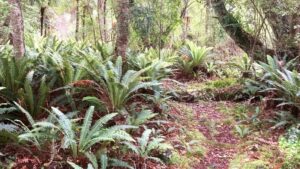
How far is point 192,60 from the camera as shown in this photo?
11766 millimetres

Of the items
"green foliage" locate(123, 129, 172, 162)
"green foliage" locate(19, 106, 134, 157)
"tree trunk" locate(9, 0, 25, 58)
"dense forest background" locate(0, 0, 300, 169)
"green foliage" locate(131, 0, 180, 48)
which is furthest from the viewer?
"green foliage" locate(131, 0, 180, 48)

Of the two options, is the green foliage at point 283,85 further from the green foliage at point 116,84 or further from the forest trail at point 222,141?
the green foliage at point 116,84

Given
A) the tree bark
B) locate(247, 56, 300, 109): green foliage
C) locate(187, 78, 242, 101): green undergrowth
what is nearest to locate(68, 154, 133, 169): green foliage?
locate(247, 56, 300, 109): green foliage

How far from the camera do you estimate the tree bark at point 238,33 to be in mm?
9992

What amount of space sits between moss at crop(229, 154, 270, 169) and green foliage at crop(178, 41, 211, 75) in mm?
6159

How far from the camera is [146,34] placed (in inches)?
462

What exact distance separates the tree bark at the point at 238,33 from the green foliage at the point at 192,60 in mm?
1654

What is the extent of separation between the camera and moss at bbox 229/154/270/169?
521 cm

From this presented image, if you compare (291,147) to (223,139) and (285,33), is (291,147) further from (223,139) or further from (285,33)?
(285,33)

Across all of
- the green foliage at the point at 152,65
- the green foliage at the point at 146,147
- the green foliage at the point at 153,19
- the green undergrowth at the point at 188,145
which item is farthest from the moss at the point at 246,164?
the green foliage at the point at 153,19

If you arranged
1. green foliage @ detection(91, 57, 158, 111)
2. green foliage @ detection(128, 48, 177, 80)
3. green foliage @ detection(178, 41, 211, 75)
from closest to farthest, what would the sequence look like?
green foliage @ detection(91, 57, 158, 111) → green foliage @ detection(128, 48, 177, 80) → green foliage @ detection(178, 41, 211, 75)

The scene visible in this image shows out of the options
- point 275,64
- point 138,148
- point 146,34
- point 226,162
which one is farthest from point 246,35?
point 138,148

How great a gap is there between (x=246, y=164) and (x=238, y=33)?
5.60m

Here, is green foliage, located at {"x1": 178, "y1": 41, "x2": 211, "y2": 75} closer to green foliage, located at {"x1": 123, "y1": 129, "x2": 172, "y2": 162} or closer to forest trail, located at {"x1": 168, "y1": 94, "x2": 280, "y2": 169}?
forest trail, located at {"x1": 168, "y1": 94, "x2": 280, "y2": 169}
